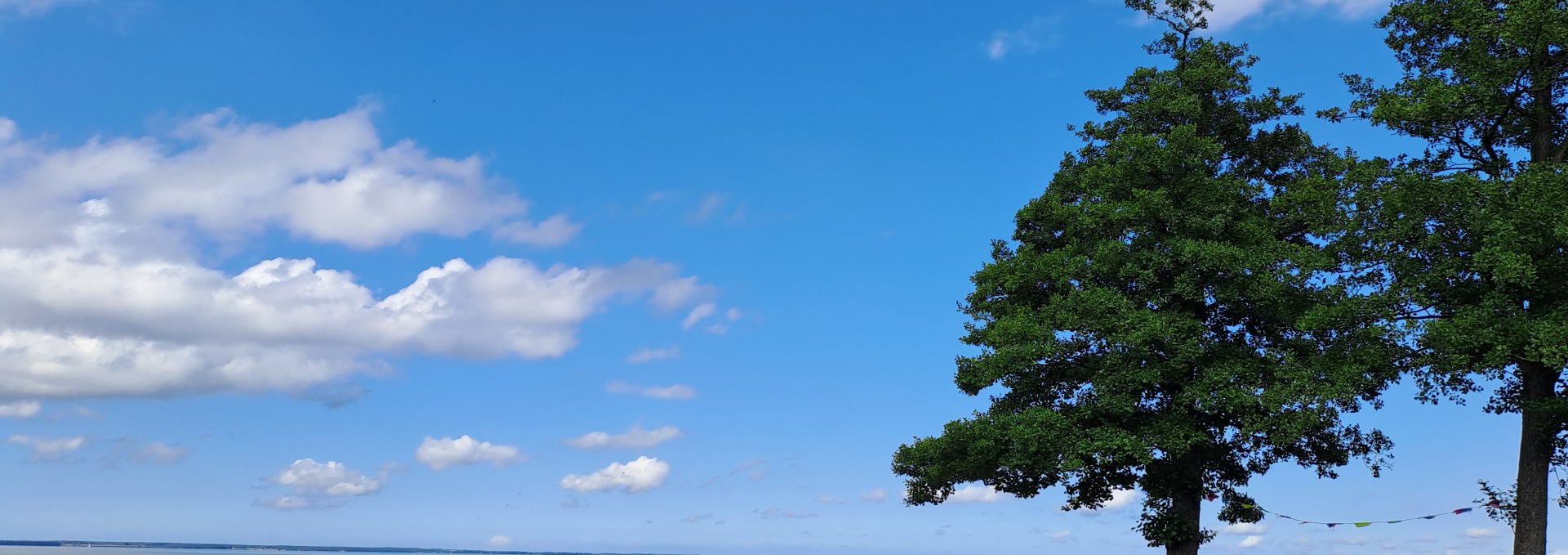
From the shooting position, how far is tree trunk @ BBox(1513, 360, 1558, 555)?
23.1 meters

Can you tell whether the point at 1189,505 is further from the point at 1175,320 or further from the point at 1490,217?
the point at 1490,217

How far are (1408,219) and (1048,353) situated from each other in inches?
352

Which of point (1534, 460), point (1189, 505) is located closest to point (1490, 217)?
point (1534, 460)

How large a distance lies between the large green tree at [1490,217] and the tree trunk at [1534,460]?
1.0 inches

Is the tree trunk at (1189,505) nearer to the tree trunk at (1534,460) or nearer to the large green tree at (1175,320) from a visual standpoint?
the large green tree at (1175,320)

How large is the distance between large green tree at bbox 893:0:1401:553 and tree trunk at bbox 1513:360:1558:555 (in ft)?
9.20

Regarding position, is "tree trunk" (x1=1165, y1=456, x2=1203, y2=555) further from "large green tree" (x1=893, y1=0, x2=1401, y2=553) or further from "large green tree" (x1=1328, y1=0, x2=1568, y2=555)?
"large green tree" (x1=1328, y1=0, x2=1568, y2=555)

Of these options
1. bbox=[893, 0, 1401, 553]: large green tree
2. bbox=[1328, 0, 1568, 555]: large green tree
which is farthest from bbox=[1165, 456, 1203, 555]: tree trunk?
bbox=[1328, 0, 1568, 555]: large green tree

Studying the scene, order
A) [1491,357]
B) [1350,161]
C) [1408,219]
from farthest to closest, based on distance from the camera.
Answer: [1350,161] < [1408,219] < [1491,357]

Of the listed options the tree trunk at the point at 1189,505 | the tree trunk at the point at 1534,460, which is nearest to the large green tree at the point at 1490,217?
the tree trunk at the point at 1534,460

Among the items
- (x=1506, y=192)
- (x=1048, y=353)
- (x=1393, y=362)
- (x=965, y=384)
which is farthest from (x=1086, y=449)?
(x=1506, y=192)

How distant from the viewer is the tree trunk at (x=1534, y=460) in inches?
910

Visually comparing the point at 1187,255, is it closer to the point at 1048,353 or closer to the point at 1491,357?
the point at 1048,353

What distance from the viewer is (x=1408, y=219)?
24.6 metres
